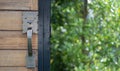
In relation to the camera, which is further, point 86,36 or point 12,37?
point 86,36

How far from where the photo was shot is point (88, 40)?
3328mm

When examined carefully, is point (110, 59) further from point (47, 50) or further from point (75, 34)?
point (47, 50)

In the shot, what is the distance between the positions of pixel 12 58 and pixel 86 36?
2122 mm

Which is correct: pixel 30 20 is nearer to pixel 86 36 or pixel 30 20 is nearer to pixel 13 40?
pixel 13 40

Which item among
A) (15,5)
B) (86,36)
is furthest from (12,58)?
(86,36)

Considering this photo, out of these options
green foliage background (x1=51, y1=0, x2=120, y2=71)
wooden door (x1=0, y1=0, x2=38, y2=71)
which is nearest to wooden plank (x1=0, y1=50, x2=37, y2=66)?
wooden door (x1=0, y1=0, x2=38, y2=71)

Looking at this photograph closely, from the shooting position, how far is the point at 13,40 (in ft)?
4.01

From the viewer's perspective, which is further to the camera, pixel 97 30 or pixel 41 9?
pixel 97 30

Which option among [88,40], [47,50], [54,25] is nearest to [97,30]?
[88,40]

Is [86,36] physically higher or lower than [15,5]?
lower

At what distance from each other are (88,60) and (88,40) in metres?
0.21

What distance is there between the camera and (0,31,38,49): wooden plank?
1.22 metres

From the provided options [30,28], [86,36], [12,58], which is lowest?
[86,36]

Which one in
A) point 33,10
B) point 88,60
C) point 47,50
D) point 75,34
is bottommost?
point 88,60
